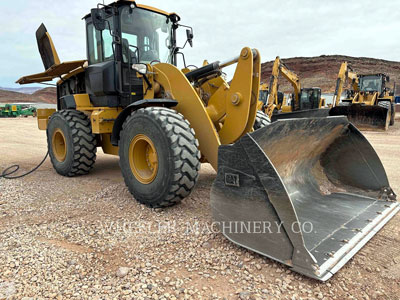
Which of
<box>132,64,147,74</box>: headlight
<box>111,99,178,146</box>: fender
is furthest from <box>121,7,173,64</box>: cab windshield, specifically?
<box>111,99,178,146</box>: fender

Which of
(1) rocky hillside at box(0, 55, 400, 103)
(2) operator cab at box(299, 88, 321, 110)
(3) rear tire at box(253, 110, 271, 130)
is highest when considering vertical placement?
(1) rocky hillside at box(0, 55, 400, 103)

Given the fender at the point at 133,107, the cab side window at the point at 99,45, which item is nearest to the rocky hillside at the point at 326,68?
the cab side window at the point at 99,45

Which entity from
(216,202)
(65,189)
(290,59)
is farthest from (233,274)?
(290,59)

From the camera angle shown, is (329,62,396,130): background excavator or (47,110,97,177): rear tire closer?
(47,110,97,177): rear tire

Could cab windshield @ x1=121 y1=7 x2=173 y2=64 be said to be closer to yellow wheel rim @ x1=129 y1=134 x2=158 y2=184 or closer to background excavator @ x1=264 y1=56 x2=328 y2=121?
yellow wheel rim @ x1=129 y1=134 x2=158 y2=184

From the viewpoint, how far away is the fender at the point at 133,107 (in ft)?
11.5

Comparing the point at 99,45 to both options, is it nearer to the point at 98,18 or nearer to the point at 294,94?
the point at 98,18

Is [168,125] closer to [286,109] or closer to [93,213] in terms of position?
[93,213]

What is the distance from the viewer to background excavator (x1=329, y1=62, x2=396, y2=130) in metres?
13.4

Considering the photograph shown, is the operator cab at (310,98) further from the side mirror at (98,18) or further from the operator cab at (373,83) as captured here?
the side mirror at (98,18)

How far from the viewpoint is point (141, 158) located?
3725mm

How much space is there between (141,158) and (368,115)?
1300 centimetres

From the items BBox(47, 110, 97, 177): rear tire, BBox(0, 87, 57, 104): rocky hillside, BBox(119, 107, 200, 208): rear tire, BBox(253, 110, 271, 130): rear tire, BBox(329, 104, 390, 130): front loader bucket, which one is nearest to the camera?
BBox(119, 107, 200, 208): rear tire

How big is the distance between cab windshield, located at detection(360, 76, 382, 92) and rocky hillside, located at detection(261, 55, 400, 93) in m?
27.4
